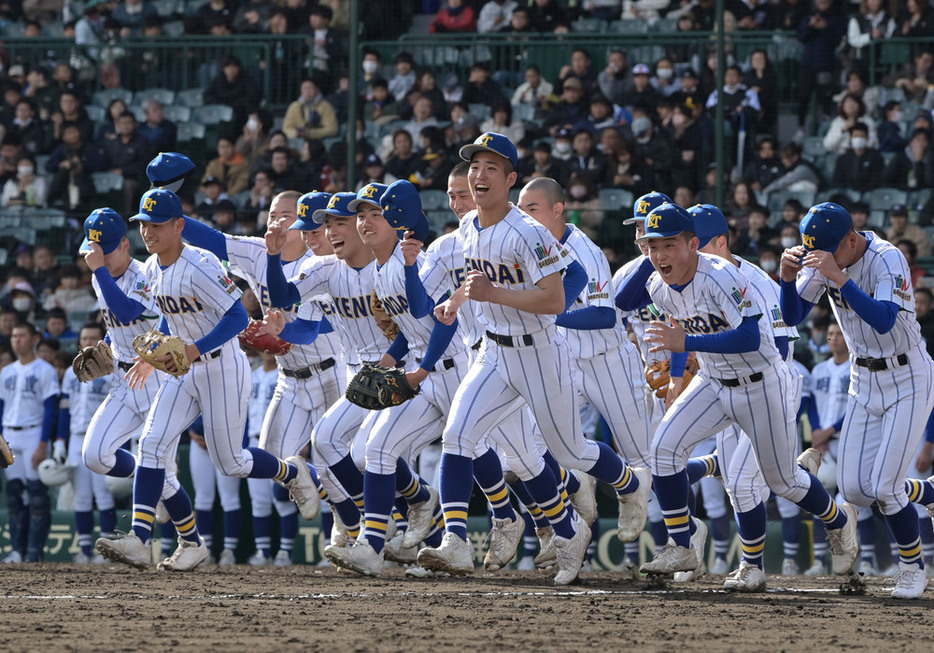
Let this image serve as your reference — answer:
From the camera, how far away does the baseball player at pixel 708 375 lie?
6566 mm

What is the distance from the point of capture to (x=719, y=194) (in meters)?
11.6

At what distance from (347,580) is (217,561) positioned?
3.93 metres

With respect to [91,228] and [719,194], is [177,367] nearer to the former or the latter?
[91,228]

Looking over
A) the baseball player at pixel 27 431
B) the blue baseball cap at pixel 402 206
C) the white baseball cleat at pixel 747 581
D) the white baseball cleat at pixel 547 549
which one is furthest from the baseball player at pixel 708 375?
the baseball player at pixel 27 431

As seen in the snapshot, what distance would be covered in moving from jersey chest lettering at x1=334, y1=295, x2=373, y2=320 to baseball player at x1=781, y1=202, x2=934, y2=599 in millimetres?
2412

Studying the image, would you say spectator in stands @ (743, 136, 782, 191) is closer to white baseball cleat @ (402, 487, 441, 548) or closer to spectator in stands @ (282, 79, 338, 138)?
spectator in stands @ (282, 79, 338, 138)

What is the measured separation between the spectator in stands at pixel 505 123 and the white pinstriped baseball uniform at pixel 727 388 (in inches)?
263

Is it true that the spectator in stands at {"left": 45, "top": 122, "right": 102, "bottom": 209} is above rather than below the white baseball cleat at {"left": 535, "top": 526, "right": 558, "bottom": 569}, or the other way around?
above

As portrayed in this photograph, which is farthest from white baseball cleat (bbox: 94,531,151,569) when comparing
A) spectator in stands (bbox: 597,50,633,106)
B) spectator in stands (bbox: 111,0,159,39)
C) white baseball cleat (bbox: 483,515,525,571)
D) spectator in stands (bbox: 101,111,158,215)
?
spectator in stands (bbox: 111,0,159,39)

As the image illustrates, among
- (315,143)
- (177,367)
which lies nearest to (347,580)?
(177,367)

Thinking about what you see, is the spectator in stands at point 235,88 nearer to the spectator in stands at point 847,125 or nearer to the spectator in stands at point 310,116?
the spectator in stands at point 310,116

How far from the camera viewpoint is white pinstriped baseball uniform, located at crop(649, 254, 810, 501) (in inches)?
261

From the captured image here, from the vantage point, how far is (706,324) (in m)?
6.76

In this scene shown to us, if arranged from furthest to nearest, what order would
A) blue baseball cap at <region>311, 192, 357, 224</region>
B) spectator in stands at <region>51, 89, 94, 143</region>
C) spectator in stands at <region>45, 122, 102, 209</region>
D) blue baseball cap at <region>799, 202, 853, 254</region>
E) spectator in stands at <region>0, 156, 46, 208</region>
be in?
spectator in stands at <region>51, 89, 94, 143</region> < spectator in stands at <region>0, 156, 46, 208</region> < spectator in stands at <region>45, 122, 102, 209</region> < blue baseball cap at <region>311, 192, 357, 224</region> < blue baseball cap at <region>799, 202, 853, 254</region>
